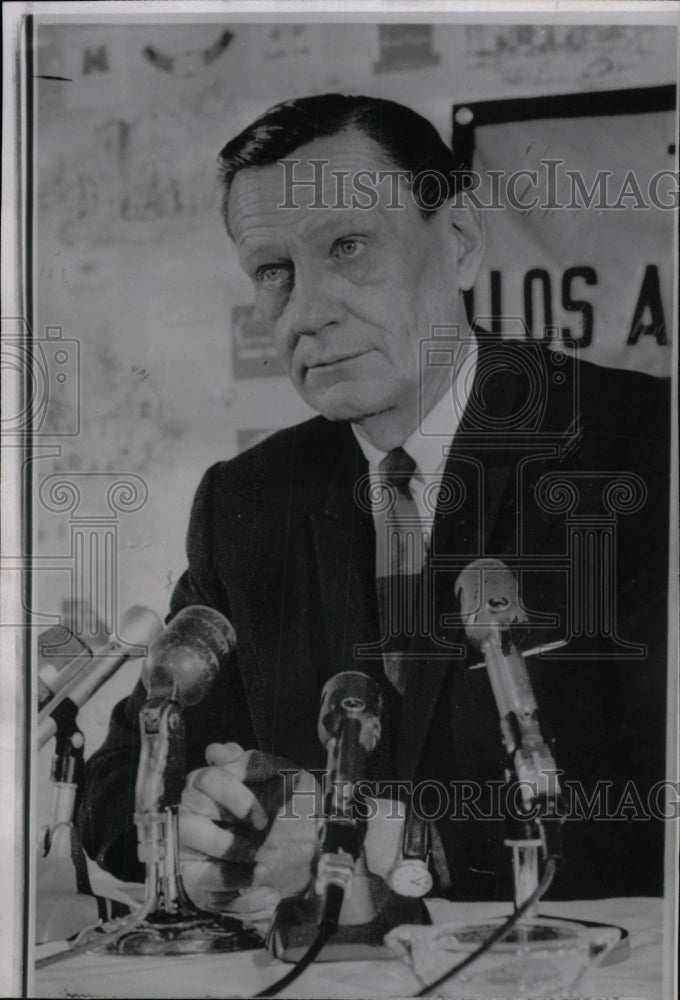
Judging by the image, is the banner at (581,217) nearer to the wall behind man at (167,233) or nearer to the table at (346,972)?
the wall behind man at (167,233)

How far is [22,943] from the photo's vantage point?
1.77 meters

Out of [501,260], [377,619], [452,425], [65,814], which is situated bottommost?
[65,814]

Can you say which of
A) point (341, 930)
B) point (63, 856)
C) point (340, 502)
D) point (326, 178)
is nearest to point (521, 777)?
point (341, 930)

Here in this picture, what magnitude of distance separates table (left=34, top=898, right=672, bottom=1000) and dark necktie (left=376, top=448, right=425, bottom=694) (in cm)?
46

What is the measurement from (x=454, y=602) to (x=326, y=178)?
2.54 ft

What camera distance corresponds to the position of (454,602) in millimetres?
1726

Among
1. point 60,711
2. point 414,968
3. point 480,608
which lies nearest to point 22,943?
point 60,711

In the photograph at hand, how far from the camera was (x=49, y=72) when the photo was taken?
1771 mm

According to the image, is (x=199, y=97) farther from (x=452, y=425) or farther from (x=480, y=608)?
(x=480, y=608)

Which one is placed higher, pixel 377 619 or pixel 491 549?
pixel 491 549

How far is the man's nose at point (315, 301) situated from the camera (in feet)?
5.63

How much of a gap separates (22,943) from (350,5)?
70.1 inches

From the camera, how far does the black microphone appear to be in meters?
1.71

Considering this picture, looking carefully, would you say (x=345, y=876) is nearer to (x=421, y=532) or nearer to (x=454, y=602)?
(x=454, y=602)
